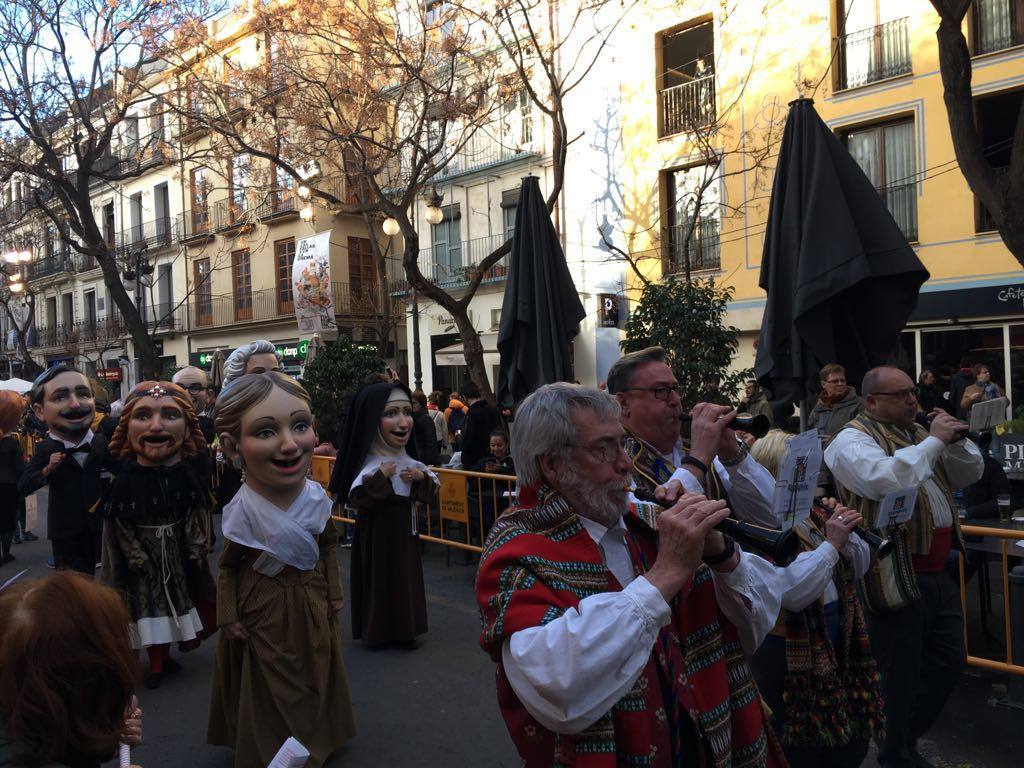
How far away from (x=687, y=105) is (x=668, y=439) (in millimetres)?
16666

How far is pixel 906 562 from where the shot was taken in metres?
3.67

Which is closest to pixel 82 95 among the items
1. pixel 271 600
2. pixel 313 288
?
pixel 313 288

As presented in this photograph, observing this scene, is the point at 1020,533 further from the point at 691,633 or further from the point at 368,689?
the point at 368,689

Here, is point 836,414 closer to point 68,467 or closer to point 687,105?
point 68,467

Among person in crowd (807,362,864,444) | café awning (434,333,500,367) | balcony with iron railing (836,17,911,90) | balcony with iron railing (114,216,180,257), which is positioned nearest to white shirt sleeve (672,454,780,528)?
person in crowd (807,362,864,444)

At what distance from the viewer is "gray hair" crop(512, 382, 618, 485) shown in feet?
6.96

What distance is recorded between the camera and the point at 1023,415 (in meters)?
8.65

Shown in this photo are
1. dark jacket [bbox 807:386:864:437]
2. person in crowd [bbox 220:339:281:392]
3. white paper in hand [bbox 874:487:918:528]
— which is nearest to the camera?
white paper in hand [bbox 874:487:918:528]

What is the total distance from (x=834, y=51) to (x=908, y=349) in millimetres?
5877

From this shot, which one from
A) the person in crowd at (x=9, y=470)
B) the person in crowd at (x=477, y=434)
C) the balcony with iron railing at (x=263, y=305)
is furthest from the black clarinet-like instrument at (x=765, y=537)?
the balcony with iron railing at (x=263, y=305)

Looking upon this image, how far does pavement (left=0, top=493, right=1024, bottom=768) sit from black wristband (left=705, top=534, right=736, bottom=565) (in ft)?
8.04

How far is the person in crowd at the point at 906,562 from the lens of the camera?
11.8 ft

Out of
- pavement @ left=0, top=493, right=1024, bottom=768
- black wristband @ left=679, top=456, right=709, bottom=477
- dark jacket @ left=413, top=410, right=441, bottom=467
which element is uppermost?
black wristband @ left=679, top=456, right=709, bottom=477

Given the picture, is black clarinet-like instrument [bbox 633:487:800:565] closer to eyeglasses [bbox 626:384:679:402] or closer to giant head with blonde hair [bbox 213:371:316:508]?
eyeglasses [bbox 626:384:679:402]
